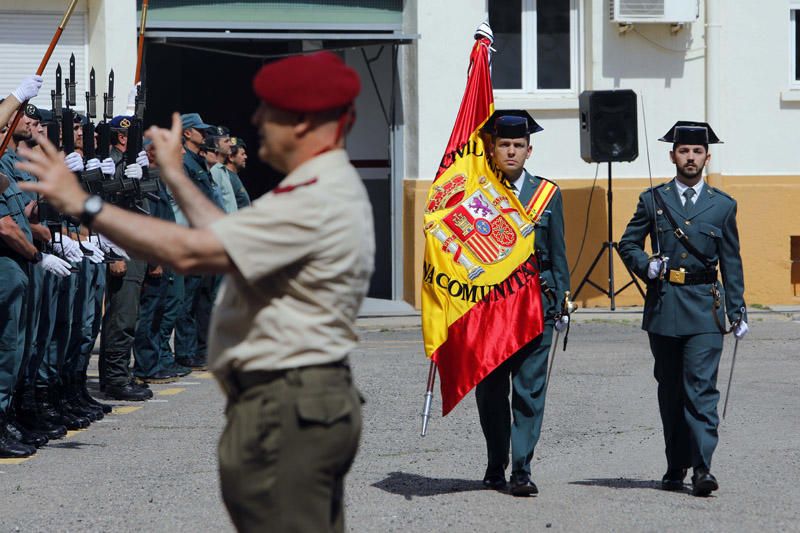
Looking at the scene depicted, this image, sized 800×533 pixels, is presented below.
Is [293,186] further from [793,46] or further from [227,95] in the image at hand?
[227,95]

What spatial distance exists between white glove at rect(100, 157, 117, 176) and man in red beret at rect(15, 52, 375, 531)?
6.31 metres

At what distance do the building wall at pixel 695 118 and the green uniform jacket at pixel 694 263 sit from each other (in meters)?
10.6

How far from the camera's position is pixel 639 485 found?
8109 millimetres

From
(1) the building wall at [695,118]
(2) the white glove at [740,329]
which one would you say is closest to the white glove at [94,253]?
(2) the white glove at [740,329]

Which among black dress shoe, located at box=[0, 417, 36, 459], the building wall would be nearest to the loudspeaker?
the building wall

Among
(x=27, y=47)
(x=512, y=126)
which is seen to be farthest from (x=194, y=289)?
(x=512, y=126)

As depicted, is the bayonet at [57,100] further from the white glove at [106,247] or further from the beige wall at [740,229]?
the beige wall at [740,229]

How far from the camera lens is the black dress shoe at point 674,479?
7957 mm

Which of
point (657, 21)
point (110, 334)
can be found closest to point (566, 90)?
point (657, 21)

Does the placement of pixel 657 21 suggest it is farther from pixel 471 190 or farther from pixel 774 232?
pixel 471 190

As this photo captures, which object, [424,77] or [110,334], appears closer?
[110,334]

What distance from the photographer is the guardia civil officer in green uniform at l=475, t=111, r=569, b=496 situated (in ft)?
25.7

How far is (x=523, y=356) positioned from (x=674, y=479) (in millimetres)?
1022

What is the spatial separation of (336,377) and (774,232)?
15873 mm
